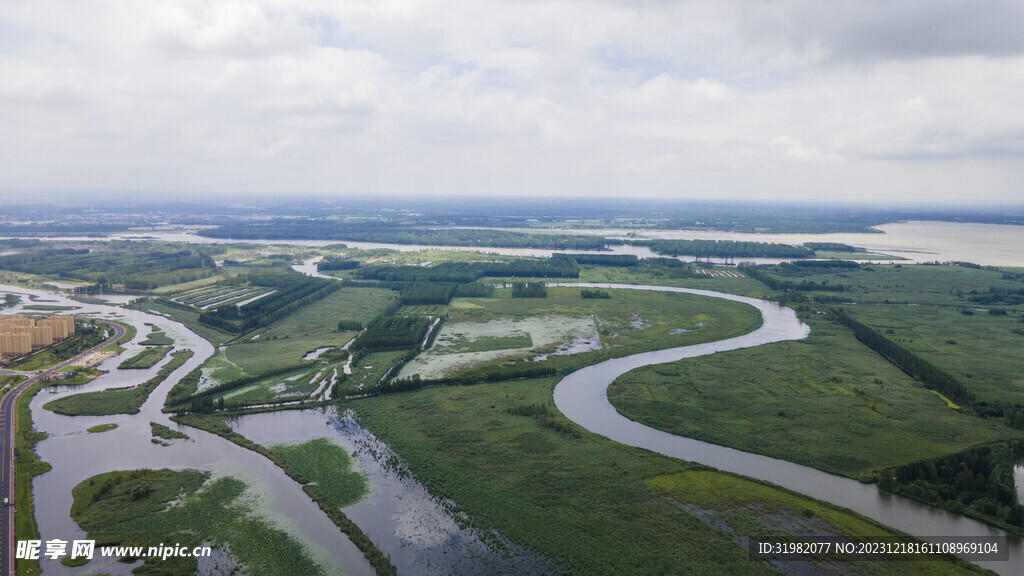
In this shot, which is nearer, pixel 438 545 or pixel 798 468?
pixel 438 545

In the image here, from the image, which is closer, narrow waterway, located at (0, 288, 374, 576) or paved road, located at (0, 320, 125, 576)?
paved road, located at (0, 320, 125, 576)

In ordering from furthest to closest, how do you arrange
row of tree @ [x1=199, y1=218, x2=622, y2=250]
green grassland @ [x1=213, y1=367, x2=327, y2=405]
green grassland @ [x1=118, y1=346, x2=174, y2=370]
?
row of tree @ [x1=199, y1=218, x2=622, y2=250] → green grassland @ [x1=118, y1=346, x2=174, y2=370] → green grassland @ [x1=213, y1=367, x2=327, y2=405]

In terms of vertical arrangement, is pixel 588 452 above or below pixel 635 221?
below

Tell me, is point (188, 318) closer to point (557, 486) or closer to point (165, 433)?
point (165, 433)

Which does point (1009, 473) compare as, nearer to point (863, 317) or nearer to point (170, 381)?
point (863, 317)

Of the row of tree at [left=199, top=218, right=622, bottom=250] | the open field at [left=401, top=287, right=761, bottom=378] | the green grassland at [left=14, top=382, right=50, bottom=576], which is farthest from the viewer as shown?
the row of tree at [left=199, top=218, right=622, bottom=250]

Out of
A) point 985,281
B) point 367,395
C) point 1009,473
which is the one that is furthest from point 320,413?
point 985,281

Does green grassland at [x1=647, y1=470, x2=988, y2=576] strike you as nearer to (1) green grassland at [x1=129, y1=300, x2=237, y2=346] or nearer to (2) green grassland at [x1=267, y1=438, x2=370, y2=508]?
(2) green grassland at [x1=267, y1=438, x2=370, y2=508]

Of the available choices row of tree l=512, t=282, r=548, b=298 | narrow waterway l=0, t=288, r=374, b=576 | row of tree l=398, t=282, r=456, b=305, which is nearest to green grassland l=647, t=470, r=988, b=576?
narrow waterway l=0, t=288, r=374, b=576
